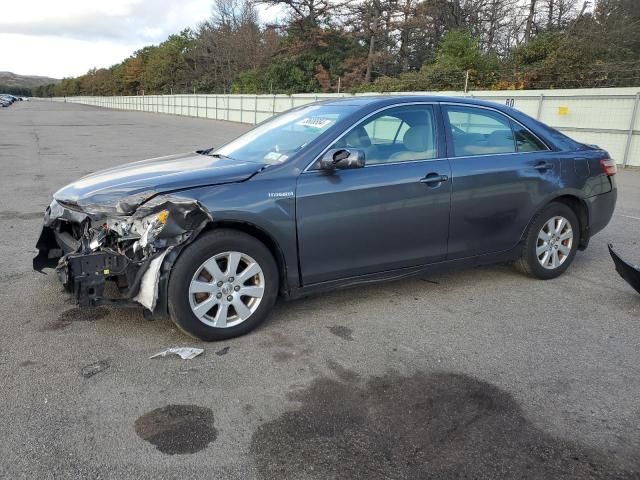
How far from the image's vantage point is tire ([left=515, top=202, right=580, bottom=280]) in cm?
501

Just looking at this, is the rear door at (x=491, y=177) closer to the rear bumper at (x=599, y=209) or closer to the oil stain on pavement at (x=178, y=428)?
the rear bumper at (x=599, y=209)

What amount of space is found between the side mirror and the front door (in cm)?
8

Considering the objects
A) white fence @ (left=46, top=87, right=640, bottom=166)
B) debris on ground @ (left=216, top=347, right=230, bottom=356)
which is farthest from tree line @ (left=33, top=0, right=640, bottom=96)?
debris on ground @ (left=216, top=347, right=230, bottom=356)

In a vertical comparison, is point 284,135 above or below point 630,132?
below

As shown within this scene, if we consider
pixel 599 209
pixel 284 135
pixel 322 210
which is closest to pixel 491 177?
pixel 599 209

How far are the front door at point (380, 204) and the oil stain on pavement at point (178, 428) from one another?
1.37 meters

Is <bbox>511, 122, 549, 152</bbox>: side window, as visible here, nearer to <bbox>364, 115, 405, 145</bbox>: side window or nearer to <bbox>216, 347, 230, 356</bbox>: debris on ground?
<bbox>364, 115, 405, 145</bbox>: side window

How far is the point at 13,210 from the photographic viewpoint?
7902 millimetres

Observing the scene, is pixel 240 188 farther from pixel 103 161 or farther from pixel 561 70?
pixel 561 70

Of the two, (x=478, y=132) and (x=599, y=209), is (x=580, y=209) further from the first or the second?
(x=478, y=132)

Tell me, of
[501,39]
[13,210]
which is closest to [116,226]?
[13,210]

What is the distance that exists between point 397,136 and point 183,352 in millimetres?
2303

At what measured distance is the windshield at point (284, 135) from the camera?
13.8 ft

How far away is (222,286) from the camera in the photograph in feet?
12.1
